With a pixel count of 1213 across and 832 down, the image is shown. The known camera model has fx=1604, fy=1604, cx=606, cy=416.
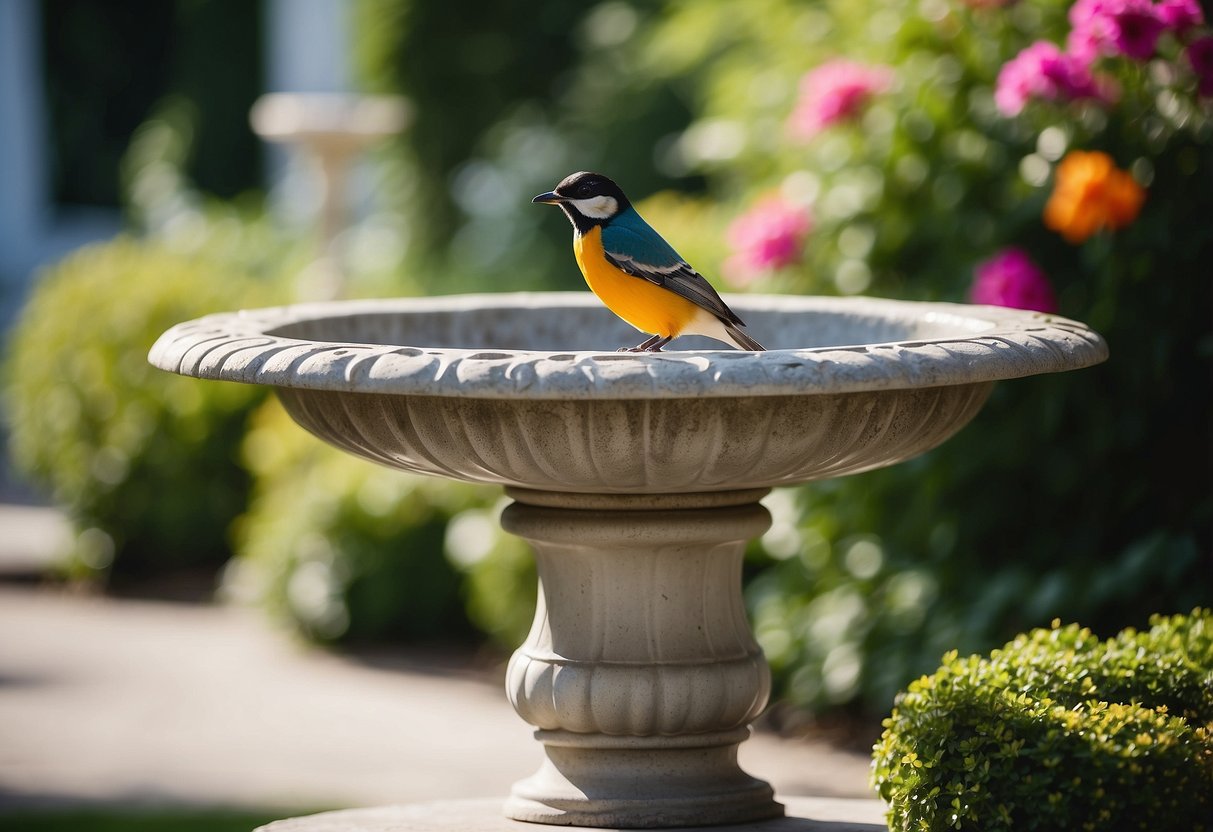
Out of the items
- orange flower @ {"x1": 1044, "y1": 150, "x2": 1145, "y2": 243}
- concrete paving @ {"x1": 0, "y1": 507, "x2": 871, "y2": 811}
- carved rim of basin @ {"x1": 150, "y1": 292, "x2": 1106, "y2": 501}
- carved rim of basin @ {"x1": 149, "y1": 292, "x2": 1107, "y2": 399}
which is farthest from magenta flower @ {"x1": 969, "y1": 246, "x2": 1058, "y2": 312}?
concrete paving @ {"x1": 0, "y1": 507, "x2": 871, "y2": 811}

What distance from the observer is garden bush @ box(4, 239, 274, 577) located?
26.9 feet

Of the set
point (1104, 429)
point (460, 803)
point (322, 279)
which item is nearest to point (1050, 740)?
point (460, 803)

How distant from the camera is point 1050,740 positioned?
2.89 m

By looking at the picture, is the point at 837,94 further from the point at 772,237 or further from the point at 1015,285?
the point at 1015,285

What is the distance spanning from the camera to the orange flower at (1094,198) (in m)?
4.62

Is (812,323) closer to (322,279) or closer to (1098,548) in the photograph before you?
(1098,548)

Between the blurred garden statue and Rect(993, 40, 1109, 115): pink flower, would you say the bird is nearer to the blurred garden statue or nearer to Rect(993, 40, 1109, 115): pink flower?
Rect(993, 40, 1109, 115): pink flower

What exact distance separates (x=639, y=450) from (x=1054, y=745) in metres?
0.92

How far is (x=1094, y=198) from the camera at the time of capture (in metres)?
4.64

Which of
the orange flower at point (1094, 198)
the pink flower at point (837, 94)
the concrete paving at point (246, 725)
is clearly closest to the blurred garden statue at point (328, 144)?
the concrete paving at point (246, 725)

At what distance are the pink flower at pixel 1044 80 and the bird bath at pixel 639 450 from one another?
119 cm

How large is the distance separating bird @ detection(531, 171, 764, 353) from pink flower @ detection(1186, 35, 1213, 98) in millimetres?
1904

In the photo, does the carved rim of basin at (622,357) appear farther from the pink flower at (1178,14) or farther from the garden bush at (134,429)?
the garden bush at (134,429)

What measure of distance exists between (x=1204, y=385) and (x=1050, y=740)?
249 centimetres
